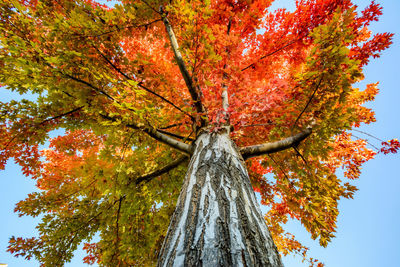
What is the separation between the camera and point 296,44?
4.16 metres

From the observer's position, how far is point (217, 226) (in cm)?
109

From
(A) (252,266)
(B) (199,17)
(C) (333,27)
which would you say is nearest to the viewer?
(A) (252,266)

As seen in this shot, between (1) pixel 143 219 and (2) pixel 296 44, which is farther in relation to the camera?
(2) pixel 296 44

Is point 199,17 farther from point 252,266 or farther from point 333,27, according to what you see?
point 252,266

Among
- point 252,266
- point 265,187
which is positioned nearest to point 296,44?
point 265,187

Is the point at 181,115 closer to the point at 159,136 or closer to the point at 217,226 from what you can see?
the point at 159,136

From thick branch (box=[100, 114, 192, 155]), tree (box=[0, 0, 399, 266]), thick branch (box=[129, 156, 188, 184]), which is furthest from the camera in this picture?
thick branch (box=[129, 156, 188, 184])

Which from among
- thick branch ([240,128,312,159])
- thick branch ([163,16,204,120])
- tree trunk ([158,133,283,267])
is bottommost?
tree trunk ([158,133,283,267])

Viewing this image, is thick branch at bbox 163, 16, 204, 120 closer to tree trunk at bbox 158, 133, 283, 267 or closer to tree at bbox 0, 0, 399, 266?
tree at bbox 0, 0, 399, 266

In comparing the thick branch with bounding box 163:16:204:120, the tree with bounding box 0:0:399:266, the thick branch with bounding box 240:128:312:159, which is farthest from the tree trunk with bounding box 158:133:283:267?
the thick branch with bounding box 163:16:204:120

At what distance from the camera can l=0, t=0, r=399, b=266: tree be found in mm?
1467

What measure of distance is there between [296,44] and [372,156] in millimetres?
4425

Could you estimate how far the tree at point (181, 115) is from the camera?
1467 millimetres

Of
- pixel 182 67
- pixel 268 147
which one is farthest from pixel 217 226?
pixel 182 67
